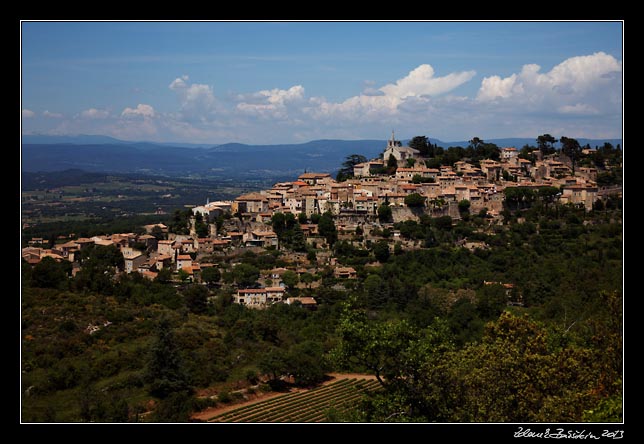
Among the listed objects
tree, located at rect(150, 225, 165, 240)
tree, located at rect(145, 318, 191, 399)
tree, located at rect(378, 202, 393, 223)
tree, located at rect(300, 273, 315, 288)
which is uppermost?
tree, located at rect(378, 202, 393, 223)

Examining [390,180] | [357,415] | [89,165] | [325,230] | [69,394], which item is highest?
[89,165]

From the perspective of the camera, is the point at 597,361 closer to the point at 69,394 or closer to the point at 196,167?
the point at 69,394

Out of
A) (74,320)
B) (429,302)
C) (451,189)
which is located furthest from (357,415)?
(451,189)

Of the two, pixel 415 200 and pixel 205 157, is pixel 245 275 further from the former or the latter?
pixel 205 157

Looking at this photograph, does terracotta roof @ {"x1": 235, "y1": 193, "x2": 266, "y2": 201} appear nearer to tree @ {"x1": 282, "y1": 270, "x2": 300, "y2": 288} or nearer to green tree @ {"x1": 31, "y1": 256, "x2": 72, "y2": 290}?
tree @ {"x1": 282, "y1": 270, "x2": 300, "y2": 288}

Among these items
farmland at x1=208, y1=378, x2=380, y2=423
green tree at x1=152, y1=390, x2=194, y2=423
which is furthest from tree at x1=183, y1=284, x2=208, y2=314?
green tree at x1=152, y1=390, x2=194, y2=423

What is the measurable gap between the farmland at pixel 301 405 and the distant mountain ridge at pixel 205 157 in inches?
2866

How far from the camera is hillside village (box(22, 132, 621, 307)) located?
86.7 ft

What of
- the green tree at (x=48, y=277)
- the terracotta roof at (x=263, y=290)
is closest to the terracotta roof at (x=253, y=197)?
the terracotta roof at (x=263, y=290)

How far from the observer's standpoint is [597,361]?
360 inches

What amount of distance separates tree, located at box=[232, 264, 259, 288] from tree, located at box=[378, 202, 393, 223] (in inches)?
274

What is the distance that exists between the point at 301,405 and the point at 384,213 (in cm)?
1473

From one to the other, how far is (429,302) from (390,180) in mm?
13107
